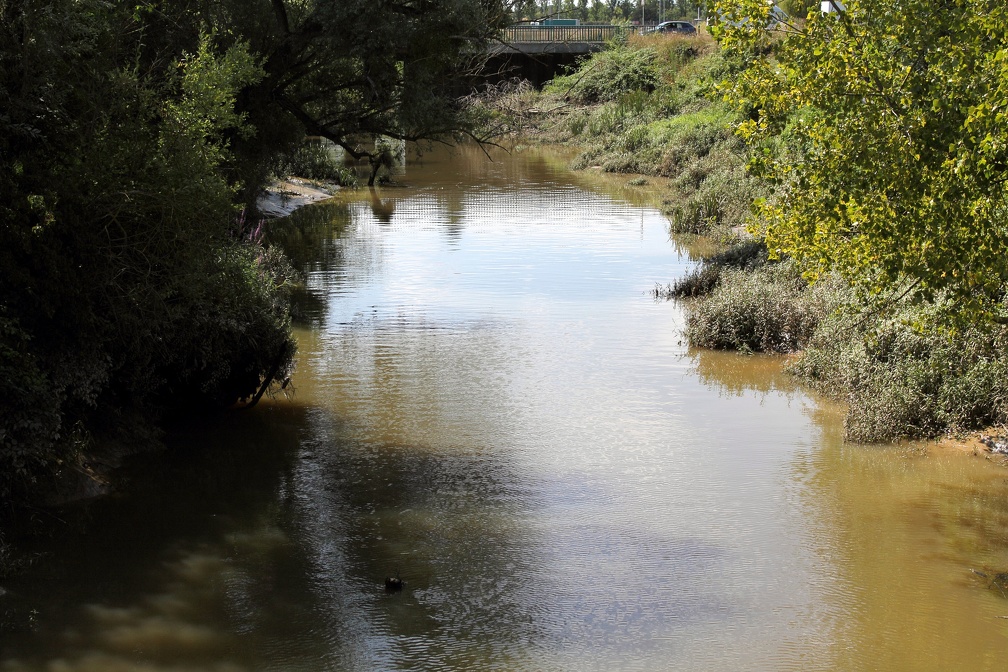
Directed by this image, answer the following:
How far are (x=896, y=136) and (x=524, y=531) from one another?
15.8 ft

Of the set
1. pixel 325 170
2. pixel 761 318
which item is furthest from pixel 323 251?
pixel 325 170

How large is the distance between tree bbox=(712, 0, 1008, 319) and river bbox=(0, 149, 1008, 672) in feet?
7.72

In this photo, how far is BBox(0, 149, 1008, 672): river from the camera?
8.11 metres

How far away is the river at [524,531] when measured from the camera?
8.11 meters

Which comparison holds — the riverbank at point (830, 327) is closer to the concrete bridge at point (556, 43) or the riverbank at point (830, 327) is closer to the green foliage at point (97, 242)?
the green foliage at point (97, 242)

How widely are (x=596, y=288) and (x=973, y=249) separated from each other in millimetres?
12254

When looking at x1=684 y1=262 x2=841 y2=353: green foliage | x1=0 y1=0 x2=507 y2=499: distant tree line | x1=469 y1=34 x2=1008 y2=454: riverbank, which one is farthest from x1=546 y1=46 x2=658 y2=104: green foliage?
x1=0 y1=0 x2=507 y2=499: distant tree line

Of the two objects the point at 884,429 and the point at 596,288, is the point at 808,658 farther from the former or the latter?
the point at 596,288

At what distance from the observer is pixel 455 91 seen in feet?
68.4

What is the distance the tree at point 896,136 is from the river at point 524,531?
7.72 ft

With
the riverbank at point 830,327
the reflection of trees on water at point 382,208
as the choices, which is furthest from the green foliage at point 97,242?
the reflection of trees on water at point 382,208

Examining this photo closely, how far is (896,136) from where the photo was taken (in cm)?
910

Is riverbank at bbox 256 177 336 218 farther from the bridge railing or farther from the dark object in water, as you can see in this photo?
the bridge railing

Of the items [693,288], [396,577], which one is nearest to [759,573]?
[396,577]
